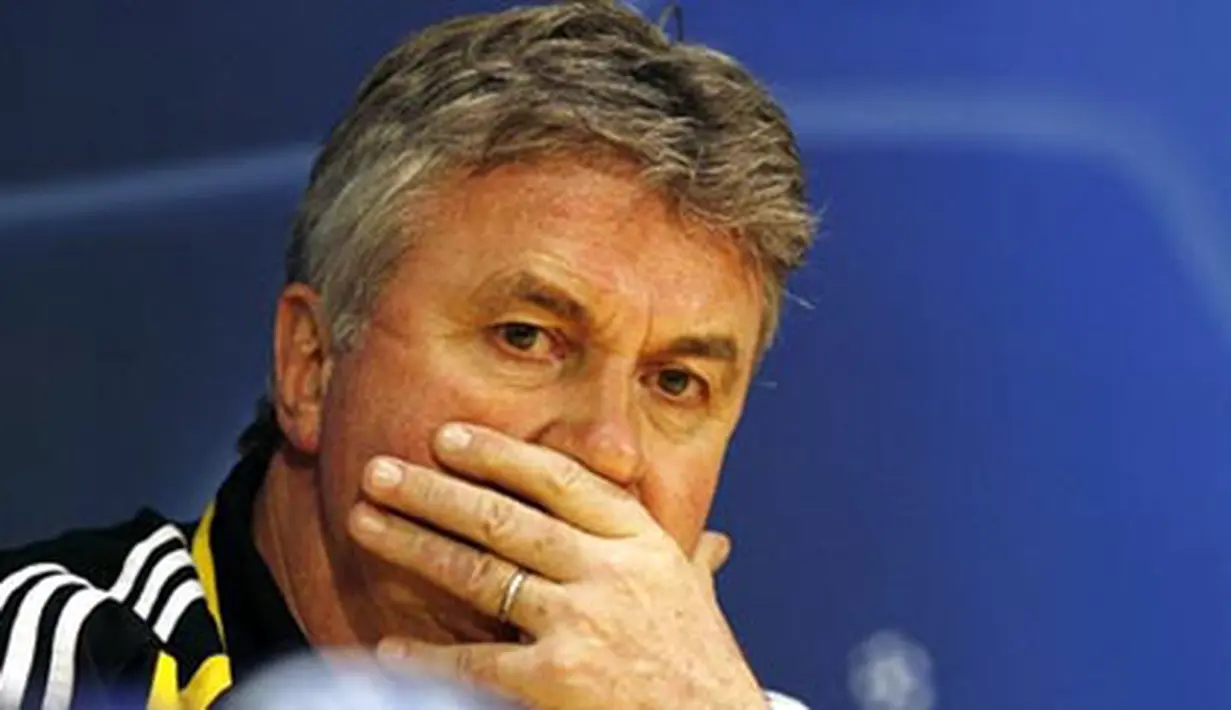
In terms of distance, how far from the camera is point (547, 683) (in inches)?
53.4

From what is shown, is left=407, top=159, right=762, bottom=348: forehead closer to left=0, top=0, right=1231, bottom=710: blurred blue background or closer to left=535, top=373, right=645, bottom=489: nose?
left=535, top=373, right=645, bottom=489: nose

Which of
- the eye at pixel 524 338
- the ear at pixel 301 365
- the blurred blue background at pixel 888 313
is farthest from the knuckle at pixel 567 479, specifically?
the blurred blue background at pixel 888 313

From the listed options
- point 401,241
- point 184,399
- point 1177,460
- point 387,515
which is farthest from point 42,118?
point 1177,460

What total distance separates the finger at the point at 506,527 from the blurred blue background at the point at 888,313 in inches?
19.3

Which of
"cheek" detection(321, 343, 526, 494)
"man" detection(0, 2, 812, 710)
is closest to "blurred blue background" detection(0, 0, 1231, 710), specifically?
"man" detection(0, 2, 812, 710)

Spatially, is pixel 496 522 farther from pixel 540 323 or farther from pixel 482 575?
pixel 540 323

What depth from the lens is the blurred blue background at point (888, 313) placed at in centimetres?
A: 182

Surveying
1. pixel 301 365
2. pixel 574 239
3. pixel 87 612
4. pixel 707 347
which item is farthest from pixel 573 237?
pixel 87 612

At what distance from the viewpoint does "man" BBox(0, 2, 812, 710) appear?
138 centimetres

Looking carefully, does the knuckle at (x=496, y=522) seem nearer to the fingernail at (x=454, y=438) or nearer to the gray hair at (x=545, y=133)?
the fingernail at (x=454, y=438)

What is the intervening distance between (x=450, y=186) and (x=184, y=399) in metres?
0.45

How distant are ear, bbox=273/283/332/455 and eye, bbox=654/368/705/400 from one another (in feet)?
0.72

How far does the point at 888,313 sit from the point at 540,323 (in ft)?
1.55

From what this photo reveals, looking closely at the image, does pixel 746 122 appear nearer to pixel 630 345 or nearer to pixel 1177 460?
pixel 630 345
